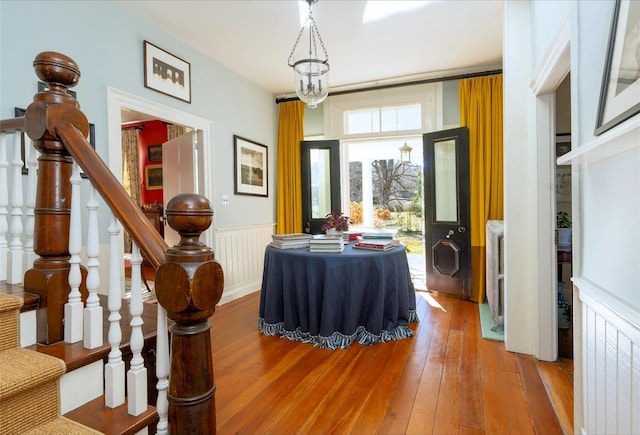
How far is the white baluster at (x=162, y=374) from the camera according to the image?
852 millimetres

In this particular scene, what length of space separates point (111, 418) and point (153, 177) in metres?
5.96

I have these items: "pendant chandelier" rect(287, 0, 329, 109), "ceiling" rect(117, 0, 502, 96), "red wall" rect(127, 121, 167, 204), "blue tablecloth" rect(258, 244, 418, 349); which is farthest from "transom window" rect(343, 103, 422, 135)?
"red wall" rect(127, 121, 167, 204)

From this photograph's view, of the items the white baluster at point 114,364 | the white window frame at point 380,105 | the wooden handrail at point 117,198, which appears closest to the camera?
the wooden handrail at point 117,198

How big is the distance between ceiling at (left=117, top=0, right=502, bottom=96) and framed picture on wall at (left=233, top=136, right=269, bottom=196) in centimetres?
95

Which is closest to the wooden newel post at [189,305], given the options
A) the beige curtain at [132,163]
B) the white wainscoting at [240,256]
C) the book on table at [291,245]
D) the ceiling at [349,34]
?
the book on table at [291,245]

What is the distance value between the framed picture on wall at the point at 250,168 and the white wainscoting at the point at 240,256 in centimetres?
53

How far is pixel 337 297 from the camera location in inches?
99.0

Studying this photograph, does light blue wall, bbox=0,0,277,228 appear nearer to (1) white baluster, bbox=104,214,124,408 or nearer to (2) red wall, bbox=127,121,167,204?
(1) white baluster, bbox=104,214,124,408

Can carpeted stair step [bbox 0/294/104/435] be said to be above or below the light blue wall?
below

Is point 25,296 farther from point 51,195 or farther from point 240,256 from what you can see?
point 240,256

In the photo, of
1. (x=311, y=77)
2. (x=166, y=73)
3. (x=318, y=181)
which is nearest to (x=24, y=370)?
(x=311, y=77)

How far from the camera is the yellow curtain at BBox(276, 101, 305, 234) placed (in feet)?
16.1

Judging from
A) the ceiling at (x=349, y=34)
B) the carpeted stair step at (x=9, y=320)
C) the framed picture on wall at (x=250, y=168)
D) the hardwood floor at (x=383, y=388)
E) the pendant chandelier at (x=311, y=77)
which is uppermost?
the ceiling at (x=349, y=34)

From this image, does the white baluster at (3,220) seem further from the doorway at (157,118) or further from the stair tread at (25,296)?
the doorway at (157,118)
